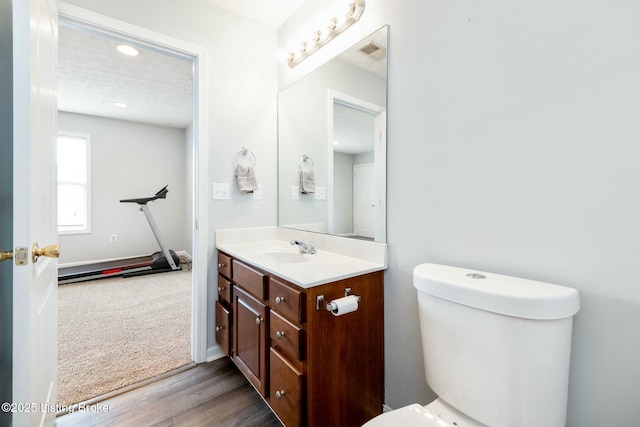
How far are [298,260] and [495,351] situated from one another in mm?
1123

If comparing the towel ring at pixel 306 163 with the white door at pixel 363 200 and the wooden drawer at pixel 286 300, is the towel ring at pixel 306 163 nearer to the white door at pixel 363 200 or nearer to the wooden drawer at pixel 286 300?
the white door at pixel 363 200

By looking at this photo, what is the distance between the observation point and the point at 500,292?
2.57 ft

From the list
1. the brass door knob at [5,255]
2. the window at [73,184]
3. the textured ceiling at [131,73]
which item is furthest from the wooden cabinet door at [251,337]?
the window at [73,184]

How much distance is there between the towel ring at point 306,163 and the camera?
1938mm

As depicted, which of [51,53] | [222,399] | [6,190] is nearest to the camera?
[6,190]

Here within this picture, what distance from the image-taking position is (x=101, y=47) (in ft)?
7.92

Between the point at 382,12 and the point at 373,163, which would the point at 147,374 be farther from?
the point at 382,12

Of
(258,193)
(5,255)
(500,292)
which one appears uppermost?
(258,193)

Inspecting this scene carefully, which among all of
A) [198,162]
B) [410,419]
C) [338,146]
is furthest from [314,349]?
[198,162]

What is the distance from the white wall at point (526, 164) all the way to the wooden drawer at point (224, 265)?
3.31 ft

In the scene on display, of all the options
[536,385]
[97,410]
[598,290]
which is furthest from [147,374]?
[598,290]

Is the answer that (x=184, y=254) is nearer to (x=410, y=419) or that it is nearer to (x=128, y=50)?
(x=128, y=50)

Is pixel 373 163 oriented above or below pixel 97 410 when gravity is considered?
above

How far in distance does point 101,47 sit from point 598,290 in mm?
3635
